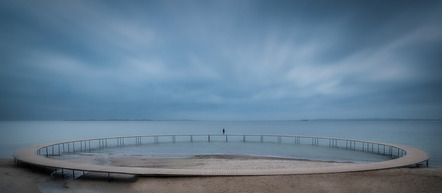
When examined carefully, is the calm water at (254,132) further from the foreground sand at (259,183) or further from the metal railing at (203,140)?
the foreground sand at (259,183)

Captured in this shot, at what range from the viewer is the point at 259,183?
8625 millimetres

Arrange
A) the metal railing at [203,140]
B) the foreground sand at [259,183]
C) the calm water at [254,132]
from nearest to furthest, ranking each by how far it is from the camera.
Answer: the foreground sand at [259,183] → the metal railing at [203,140] → the calm water at [254,132]

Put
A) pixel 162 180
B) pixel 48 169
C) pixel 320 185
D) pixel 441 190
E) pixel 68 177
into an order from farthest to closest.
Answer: pixel 48 169 → pixel 68 177 → pixel 162 180 → pixel 320 185 → pixel 441 190

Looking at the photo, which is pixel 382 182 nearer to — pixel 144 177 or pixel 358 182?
pixel 358 182

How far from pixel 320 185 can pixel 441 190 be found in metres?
4.02

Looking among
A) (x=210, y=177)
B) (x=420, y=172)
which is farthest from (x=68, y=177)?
(x=420, y=172)

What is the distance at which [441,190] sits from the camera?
7.80m

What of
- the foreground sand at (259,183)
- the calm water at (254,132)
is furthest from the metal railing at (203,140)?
the foreground sand at (259,183)

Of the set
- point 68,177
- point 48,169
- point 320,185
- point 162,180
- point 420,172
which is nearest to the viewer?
point 320,185

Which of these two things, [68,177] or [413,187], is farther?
[68,177]

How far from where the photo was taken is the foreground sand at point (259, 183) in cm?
810

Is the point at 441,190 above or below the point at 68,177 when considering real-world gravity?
above

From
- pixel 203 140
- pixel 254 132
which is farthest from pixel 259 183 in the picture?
pixel 254 132

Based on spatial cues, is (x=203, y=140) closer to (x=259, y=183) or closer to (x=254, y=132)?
(x=254, y=132)
